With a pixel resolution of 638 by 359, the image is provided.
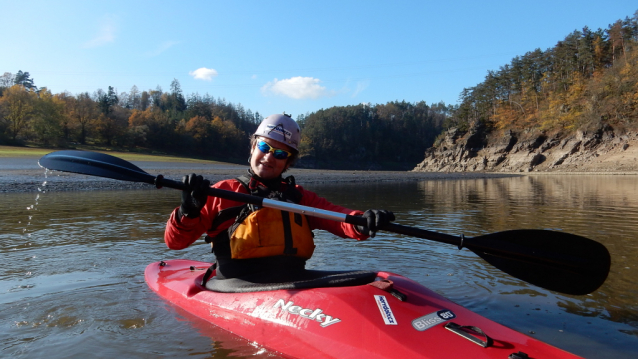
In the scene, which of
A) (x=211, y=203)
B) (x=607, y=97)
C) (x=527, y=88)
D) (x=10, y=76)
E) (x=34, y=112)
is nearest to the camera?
(x=211, y=203)

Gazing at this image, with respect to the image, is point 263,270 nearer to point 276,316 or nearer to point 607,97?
point 276,316

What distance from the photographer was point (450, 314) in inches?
117

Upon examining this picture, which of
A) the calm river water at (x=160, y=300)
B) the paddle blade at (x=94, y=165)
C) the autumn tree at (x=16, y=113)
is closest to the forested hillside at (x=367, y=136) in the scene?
the autumn tree at (x=16, y=113)

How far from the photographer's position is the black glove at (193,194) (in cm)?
299

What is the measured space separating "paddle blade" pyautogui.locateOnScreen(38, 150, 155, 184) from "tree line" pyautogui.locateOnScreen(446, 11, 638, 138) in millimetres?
48840

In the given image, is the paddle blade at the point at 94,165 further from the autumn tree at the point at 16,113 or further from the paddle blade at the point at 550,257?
the autumn tree at the point at 16,113

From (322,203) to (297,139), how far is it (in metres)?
0.66

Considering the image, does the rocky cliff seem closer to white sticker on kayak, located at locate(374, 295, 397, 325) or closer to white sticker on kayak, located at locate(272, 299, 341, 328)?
white sticker on kayak, located at locate(374, 295, 397, 325)

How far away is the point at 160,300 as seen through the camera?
14.4 feet

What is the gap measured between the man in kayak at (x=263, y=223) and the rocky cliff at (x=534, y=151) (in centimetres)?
4128

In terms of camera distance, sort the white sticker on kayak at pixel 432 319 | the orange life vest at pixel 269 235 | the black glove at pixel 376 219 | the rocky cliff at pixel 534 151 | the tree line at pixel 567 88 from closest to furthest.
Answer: the white sticker on kayak at pixel 432 319 < the black glove at pixel 376 219 < the orange life vest at pixel 269 235 < the rocky cliff at pixel 534 151 < the tree line at pixel 567 88

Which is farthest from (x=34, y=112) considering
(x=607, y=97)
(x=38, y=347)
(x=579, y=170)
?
(x=607, y=97)

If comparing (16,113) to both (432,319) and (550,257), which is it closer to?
(432,319)

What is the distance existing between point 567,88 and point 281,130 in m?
66.2
